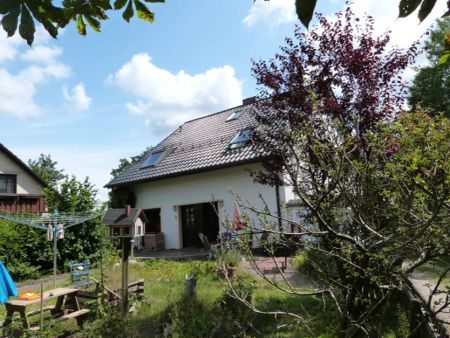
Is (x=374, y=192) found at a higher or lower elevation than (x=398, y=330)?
higher

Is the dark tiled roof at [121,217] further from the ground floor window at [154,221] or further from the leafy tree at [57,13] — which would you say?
the ground floor window at [154,221]

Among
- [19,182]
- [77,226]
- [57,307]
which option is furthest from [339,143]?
[19,182]

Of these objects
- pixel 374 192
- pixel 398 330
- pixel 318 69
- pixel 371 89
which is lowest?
pixel 398 330

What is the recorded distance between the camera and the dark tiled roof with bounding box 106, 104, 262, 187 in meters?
16.6

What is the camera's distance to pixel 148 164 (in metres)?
20.8

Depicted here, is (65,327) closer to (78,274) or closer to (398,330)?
(78,274)

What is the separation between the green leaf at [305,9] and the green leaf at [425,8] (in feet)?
1.11

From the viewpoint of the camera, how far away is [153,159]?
69.4 feet

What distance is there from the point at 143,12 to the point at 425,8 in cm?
136

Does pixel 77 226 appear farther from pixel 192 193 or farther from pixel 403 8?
pixel 403 8

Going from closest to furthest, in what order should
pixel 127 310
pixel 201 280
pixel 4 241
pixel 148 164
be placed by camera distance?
pixel 127 310 < pixel 201 280 < pixel 4 241 < pixel 148 164

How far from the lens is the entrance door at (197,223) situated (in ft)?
59.9

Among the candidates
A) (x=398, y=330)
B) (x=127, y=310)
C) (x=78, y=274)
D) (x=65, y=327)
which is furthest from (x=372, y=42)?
(x=78, y=274)

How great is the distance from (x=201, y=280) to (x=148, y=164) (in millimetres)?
12416
